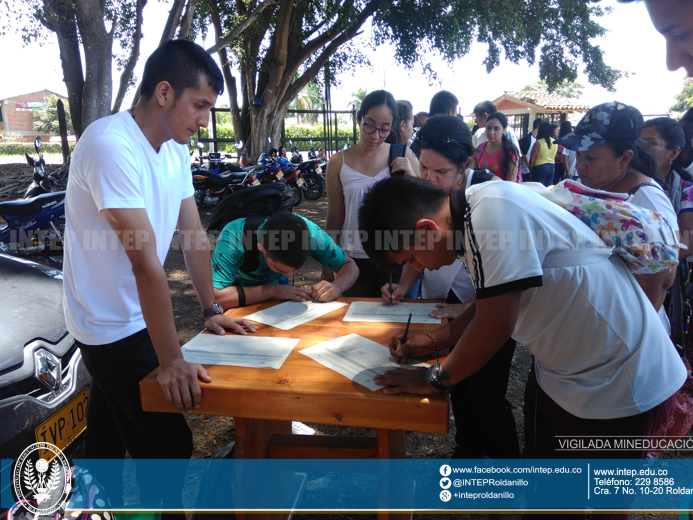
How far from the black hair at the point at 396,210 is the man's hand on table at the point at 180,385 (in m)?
0.63

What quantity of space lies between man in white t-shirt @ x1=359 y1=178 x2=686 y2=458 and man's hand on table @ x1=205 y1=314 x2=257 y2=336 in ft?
2.22

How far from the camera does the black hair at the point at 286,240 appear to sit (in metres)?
2.10

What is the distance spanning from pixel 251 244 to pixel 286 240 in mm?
285

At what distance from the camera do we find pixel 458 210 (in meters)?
1.18

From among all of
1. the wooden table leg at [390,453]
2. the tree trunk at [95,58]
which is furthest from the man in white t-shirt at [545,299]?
the tree trunk at [95,58]

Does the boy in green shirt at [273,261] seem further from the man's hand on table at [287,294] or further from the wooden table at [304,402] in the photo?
the wooden table at [304,402]

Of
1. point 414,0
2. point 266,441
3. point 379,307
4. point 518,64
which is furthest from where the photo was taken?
point 518,64

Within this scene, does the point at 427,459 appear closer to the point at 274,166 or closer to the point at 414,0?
the point at 274,166

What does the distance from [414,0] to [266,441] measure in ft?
36.1

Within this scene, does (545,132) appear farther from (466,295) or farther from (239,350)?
(239,350)

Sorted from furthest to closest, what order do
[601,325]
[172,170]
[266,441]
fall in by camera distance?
[266,441] < [172,170] < [601,325]

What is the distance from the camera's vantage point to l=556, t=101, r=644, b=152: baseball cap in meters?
1.66

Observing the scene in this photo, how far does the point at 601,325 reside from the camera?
117 centimetres

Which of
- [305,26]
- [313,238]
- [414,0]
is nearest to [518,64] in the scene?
[414,0]
